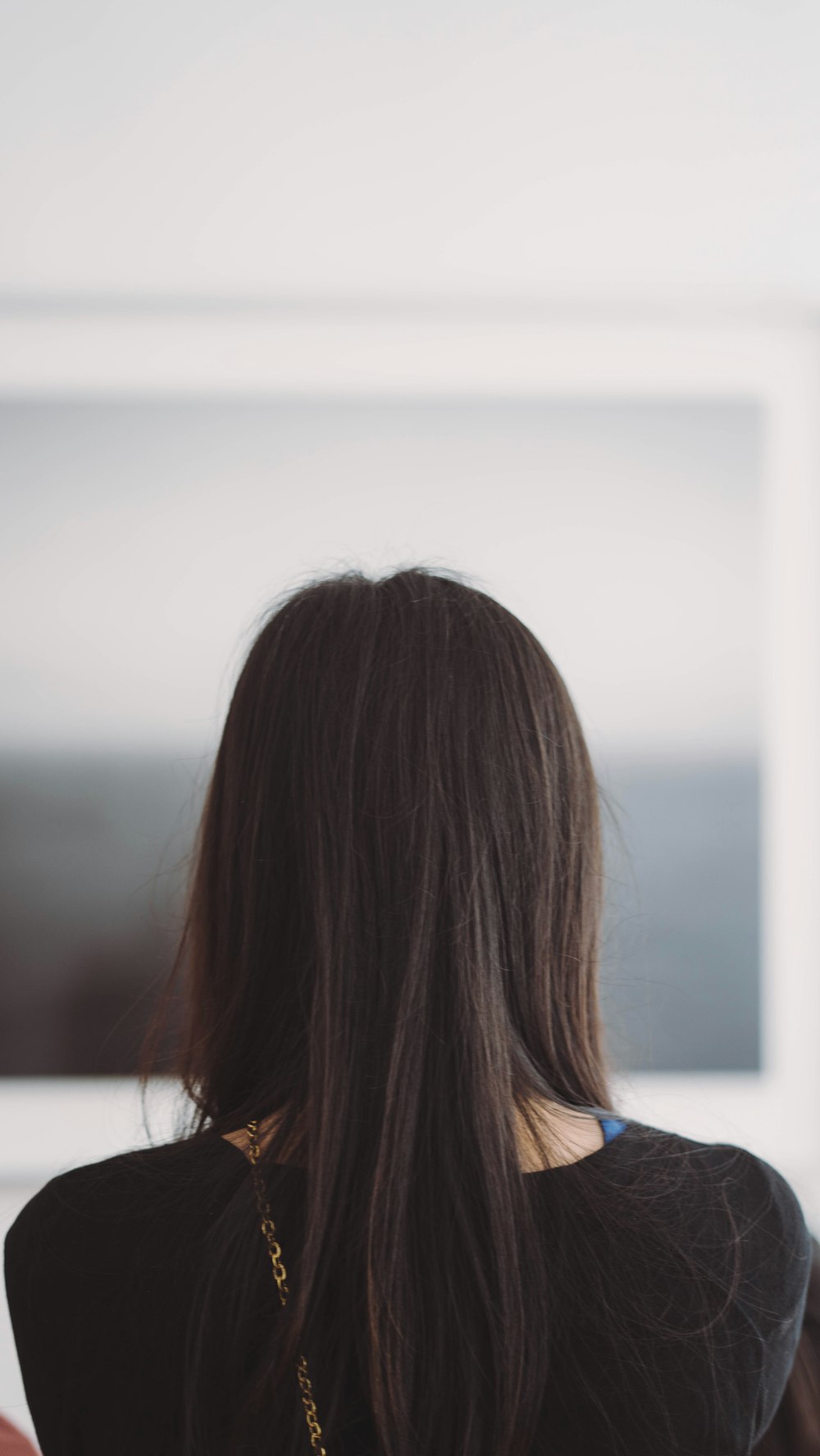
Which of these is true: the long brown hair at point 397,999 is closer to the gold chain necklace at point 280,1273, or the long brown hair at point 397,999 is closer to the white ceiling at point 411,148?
the gold chain necklace at point 280,1273

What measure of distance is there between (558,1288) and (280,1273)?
16cm

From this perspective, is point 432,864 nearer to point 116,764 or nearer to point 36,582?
point 116,764

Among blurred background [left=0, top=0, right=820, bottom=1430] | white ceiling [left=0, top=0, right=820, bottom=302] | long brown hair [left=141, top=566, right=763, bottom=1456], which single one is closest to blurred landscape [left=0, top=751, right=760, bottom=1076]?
blurred background [left=0, top=0, right=820, bottom=1430]

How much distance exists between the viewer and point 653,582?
1.71m

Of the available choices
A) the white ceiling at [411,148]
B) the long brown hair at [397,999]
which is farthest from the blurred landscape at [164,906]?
the long brown hair at [397,999]

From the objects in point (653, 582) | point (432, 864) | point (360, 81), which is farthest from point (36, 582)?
point (432, 864)

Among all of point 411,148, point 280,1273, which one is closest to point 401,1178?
point 280,1273

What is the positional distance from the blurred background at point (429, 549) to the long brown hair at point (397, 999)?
1.01 meters

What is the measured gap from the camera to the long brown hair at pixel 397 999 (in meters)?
0.59

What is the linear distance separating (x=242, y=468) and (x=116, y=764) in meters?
0.51

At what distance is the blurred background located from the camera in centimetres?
166

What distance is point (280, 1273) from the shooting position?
Answer: 59 centimetres

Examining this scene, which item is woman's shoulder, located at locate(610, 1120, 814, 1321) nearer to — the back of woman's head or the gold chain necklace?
the back of woman's head

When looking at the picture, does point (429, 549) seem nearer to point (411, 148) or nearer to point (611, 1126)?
point (411, 148)
